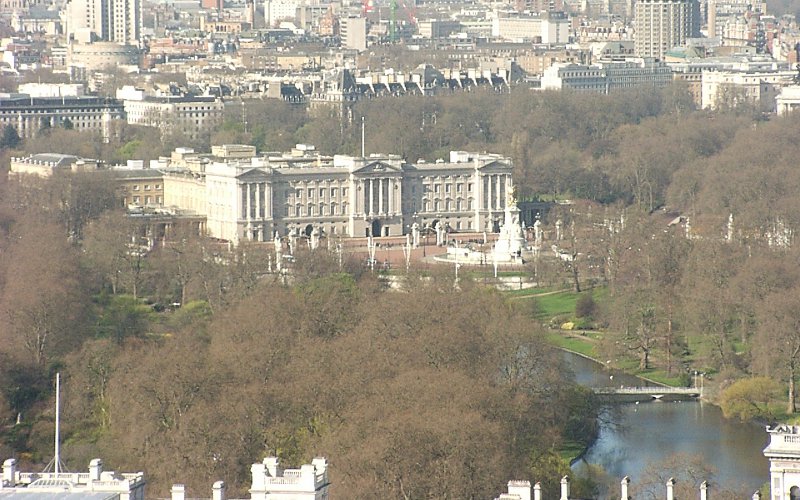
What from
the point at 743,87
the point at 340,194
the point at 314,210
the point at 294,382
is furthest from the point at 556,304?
the point at 743,87

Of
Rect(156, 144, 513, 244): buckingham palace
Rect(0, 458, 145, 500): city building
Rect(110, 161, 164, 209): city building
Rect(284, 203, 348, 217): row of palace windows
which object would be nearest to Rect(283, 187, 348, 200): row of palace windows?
Rect(156, 144, 513, 244): buckingham palace

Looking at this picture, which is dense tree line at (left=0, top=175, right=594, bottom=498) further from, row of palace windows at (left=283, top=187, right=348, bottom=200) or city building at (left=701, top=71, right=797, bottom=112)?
city building at (left=701, top=71, right=797, bottom=112)

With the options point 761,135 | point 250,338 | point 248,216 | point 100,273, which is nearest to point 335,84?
point 761,135

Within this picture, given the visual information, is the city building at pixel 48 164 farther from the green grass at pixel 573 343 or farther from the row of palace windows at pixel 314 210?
the green grass at pixel 573 343

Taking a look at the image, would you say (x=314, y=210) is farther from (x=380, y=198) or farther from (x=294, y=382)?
(x=294, y=382)

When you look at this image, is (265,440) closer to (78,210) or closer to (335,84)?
(78,210)

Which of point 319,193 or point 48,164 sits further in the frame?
point 48,164

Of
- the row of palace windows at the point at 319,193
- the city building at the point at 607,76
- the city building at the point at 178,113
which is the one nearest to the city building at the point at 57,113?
the city building at the point at 178,113
